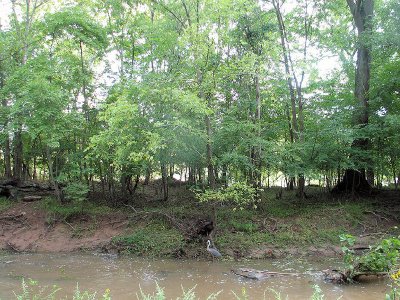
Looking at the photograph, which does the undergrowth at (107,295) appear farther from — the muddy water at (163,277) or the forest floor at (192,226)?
the forest floor at (192,226)

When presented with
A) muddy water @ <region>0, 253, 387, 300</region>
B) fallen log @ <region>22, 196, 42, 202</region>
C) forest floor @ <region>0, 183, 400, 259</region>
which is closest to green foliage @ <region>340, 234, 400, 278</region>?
muddy water @ <region>0, 253, 387, 300</region>

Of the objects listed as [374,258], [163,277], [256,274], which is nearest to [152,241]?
[163,277]

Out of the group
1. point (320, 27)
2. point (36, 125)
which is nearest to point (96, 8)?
point (36, 125)

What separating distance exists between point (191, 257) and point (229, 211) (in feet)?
10.4

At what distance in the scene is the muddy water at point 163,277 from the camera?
774cm

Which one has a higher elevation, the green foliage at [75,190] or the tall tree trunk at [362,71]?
the tall tree trunk at [362,71]

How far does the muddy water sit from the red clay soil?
0.83m

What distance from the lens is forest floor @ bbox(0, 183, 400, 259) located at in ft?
38.8

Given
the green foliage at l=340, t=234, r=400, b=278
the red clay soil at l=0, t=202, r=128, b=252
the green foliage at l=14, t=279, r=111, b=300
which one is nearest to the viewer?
the green foliage at l=14, t=279, r=111, b=300

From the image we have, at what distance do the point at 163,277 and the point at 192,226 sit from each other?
3.15 metres

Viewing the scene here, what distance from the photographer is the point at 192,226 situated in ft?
40.0

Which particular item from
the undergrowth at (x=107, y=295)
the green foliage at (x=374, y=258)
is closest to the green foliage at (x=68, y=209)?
the undergrowth at (x=107, y=295)

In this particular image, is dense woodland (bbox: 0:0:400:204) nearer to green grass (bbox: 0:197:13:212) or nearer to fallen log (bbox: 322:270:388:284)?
green grass (bbox: 0:197:13:212)

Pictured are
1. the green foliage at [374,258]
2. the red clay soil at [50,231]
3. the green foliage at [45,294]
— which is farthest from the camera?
the red clay soil at [50,231]
